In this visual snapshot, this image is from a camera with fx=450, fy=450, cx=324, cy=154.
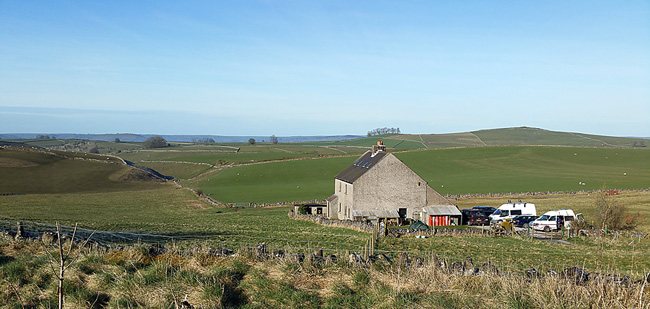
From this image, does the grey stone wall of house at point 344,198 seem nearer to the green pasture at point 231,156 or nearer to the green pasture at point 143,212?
the green pasture at point 143,212

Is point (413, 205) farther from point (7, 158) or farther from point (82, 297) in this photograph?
point (7, 158)

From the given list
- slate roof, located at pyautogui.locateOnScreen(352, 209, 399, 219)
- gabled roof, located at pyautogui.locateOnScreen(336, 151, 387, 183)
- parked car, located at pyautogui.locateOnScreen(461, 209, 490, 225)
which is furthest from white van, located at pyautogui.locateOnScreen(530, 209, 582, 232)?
gabled roof, located at pyautogui.locateOnScreen(336, 151, 387, 183)

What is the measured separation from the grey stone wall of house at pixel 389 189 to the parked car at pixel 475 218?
4.13 meters

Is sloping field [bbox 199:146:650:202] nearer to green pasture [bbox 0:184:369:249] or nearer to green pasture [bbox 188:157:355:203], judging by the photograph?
green pasture [bbox 188:157:355:203]

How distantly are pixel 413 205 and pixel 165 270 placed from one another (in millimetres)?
36866

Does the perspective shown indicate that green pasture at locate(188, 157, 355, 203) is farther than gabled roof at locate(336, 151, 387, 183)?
Yes

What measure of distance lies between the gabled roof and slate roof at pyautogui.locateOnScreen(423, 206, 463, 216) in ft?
22.2

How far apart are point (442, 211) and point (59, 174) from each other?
71.1m

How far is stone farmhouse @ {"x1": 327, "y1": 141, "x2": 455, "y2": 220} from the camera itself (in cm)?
4341

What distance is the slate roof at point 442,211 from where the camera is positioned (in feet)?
136

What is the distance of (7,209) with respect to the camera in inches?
1841

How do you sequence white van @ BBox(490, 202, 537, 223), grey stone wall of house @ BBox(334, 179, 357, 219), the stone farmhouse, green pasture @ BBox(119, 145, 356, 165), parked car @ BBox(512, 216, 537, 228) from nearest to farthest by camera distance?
parked car @ BBox(512, 216, 537, 228)
white van @ BBox(490, 202, 537, 223)
the stone farmhouse
grey stone wall of house @ BBox(334, 179, 357, 219)
green pasture @ BBox(119, 145, 356, 165)

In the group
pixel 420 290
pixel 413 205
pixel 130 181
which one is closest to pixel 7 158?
pixel 130 181

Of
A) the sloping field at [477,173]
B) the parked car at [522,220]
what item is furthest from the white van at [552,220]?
the sloping field at [477,173]
